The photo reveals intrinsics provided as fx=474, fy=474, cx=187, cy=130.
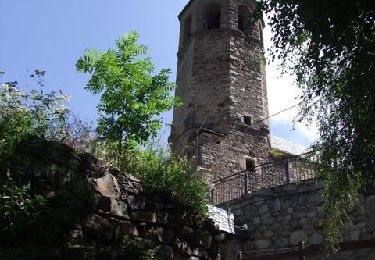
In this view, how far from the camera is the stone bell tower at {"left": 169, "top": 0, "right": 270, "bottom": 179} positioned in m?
15.8

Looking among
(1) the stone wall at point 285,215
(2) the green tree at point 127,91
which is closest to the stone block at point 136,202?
(2) the green tree at point 127,91

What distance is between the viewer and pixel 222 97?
17016 mm

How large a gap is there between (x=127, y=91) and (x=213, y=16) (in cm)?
1372

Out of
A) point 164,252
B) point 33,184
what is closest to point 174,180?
point 164,252

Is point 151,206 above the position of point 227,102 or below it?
below

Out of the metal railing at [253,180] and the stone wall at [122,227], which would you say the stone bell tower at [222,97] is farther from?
the stone wall at [122,227]

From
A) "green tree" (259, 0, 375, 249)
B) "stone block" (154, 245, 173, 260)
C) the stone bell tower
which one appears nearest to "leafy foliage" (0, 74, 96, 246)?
"stone block" (154, 245, 173, 260)

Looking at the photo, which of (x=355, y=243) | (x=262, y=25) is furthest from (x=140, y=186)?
(x=262, y=25)

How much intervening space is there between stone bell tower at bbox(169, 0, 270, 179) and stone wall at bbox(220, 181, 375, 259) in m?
4.35

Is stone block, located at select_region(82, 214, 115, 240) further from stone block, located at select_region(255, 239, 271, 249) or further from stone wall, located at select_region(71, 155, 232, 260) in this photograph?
stone block, located at select_region(255, 239, 271, 249)

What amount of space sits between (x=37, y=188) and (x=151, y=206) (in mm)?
1256

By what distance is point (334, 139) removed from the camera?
237 inches

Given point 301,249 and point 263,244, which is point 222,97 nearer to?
point 263,244

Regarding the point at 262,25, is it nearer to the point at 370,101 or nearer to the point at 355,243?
the point at 355,243
